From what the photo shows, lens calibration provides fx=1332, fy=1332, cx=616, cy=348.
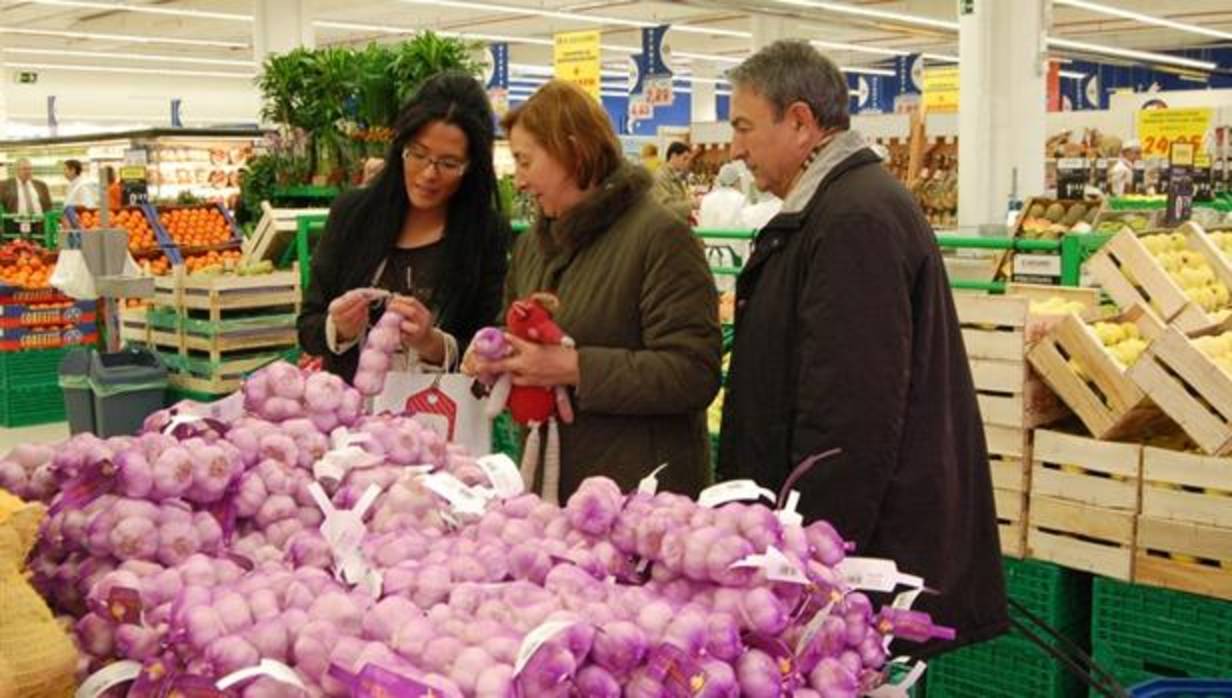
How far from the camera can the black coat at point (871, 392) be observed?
218cm

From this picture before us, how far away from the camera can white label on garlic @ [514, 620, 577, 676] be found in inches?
49.4

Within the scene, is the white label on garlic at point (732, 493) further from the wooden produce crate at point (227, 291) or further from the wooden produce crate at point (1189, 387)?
the wooden produce crate at point (227, 291)

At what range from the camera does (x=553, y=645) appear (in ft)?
4.18

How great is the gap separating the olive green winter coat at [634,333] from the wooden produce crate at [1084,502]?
132 cm

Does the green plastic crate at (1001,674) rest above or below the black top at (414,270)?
below

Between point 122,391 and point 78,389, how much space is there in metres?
0.38

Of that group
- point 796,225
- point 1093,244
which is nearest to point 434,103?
point 796,225

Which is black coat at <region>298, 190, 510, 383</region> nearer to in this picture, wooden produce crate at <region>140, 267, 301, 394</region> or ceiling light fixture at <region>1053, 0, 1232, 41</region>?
wooden produce crate at <region>140, 267, 301, 394</region>

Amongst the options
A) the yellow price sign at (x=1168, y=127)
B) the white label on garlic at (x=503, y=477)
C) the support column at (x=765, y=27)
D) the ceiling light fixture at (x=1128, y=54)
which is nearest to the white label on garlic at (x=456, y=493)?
the white label on garlic at (x=503, y=477)

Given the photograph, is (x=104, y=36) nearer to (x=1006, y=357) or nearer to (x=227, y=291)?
(x=227, y=291)

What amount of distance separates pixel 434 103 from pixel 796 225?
3.38 ft

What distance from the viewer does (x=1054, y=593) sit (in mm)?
3592

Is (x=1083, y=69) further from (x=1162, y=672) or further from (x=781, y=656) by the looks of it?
(x=781, y=656)

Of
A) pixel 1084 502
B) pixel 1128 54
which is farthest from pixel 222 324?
pixel 1128 54
